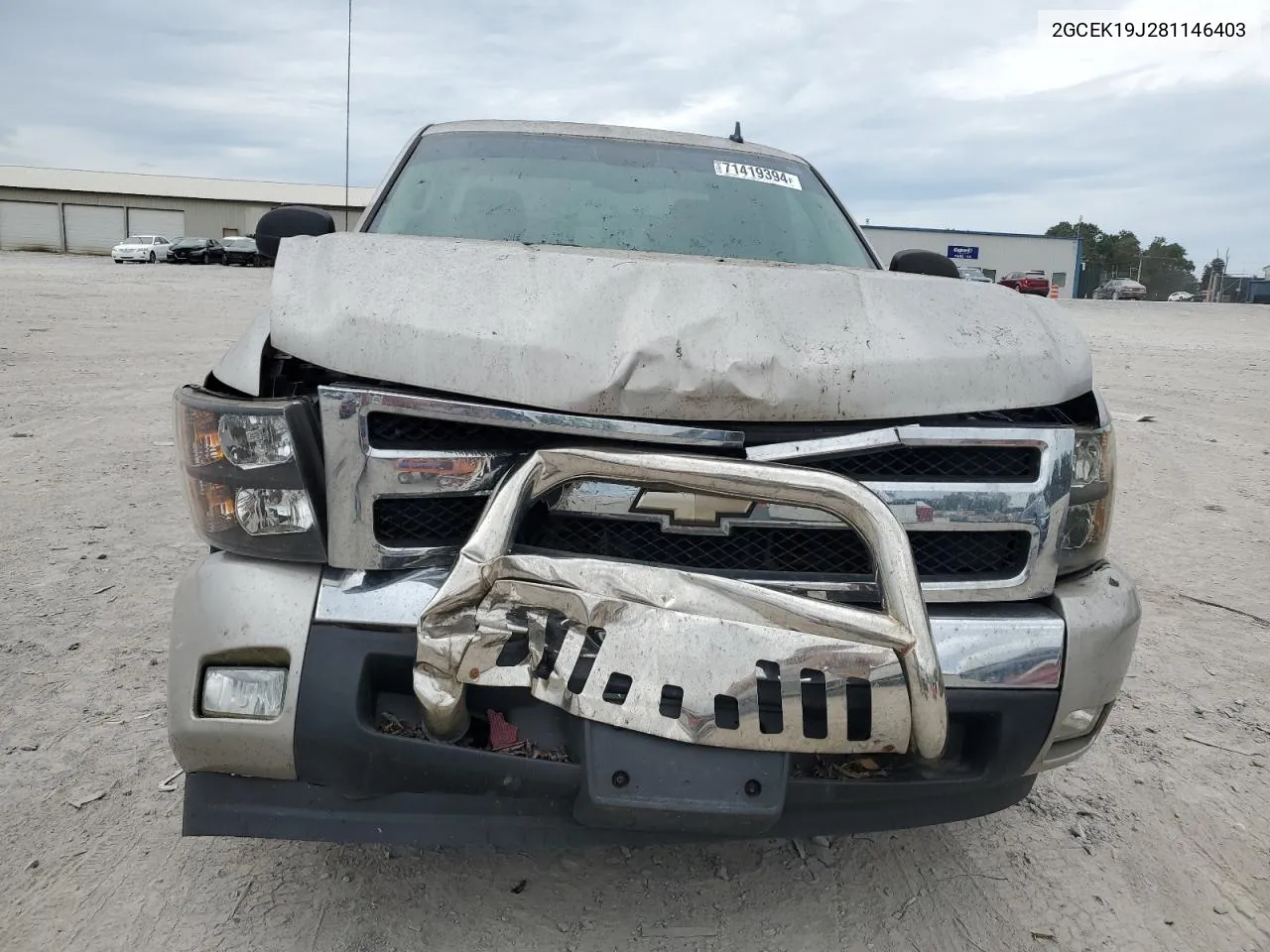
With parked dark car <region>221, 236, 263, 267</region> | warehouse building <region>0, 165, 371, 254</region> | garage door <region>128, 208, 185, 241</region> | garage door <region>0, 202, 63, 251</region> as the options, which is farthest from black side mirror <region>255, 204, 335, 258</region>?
A: garage door <region>0, 202, 63, 251</region>

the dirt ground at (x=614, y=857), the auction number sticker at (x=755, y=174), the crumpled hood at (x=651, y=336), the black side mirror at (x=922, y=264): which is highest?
the auction number sticker at (x=755, y=174)

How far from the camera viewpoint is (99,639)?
3459 millimetres

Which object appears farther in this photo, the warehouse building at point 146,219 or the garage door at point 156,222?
the garage door at point 156,222

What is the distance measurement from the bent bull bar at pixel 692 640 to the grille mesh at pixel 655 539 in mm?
144

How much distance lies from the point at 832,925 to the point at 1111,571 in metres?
1.00

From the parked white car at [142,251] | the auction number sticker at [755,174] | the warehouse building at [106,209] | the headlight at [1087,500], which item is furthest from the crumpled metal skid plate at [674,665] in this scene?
the warehouse building at [106,209]

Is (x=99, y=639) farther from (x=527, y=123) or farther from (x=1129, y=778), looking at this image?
(x=1129, y=778)

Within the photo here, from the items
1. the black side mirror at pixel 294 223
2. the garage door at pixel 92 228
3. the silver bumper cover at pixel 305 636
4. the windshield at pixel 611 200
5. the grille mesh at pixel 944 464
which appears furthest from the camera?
the garage door at pixel 92 228

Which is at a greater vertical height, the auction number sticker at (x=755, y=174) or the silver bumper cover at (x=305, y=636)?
the auction number sticker at (x=755, y=174)

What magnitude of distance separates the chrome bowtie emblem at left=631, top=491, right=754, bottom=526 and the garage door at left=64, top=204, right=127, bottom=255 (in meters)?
61.6

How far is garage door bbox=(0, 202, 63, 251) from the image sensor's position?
2137 inches

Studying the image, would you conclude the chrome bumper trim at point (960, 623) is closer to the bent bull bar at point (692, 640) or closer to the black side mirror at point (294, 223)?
the bent bull bar at point (692, 640)

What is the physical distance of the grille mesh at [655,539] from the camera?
1851 millimetres

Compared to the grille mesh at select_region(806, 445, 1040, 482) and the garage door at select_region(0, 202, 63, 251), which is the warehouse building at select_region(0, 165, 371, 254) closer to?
the garage door at select_region(0, 202, 63, 251)
